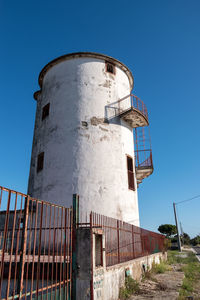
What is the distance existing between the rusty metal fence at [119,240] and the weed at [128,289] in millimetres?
682

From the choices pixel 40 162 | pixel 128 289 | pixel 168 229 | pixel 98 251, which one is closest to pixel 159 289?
pixel 128 289

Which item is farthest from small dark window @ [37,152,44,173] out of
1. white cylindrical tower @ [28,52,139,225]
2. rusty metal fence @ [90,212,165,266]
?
rusty metal fence @ [90,212,165,266]

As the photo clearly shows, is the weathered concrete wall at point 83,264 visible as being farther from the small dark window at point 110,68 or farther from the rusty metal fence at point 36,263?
the small dark window at point 110,68

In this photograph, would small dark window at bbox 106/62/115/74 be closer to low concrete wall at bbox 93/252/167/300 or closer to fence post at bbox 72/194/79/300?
fence post at bbox 72/194/79/300

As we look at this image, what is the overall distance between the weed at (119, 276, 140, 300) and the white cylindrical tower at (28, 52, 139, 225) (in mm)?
4460

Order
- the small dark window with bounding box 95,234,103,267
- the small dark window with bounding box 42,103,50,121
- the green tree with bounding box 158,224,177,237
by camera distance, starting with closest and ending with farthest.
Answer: the small dark window with bounding box 95,234,103,267 → the small dark window with bounding box 42,103,50,121 → the green tree with bounding box 158,224,177,237

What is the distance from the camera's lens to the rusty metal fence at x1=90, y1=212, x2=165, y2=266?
7.72 m

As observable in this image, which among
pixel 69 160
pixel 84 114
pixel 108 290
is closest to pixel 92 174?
pixel 69 160

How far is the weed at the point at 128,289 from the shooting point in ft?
24.1

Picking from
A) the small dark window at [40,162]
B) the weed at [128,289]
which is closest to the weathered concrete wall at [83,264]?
the weed at [128,289]

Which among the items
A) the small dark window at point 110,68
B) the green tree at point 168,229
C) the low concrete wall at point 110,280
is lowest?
the low concrete wall at point 110,280

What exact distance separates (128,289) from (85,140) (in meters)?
7.93

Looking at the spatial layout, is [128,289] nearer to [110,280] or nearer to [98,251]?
[110,280]

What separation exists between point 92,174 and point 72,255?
6973 millimetres
